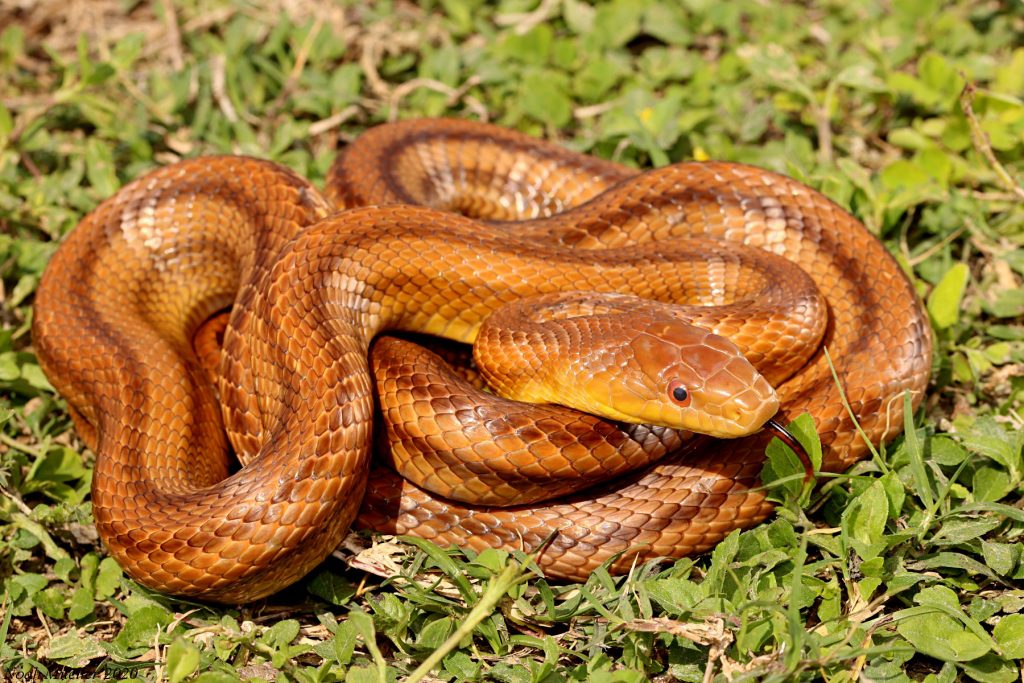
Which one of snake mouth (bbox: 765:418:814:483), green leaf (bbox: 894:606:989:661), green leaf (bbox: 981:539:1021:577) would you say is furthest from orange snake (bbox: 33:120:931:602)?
green leaf (bbox: 894:606:989:661)

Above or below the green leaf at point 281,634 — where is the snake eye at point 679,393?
above

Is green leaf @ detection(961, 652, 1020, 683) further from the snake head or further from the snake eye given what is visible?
the snake eye

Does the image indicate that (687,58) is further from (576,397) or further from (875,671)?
(875,671)

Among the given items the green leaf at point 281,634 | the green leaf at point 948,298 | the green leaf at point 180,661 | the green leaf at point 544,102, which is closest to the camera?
the green leaf at point 180,661

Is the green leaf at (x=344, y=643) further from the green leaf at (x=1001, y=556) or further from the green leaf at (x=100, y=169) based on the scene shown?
the green leaf at (x=100, y=169)

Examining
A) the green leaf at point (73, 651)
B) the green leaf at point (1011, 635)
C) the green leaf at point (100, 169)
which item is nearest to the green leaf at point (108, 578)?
the green leaf at point (73, 651)

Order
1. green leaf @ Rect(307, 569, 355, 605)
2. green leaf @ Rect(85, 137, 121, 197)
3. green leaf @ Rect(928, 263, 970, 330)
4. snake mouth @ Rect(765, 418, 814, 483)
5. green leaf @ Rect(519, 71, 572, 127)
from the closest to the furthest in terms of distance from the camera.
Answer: snake mouth @ Rect(765, 418, 814, 483) → green leaf @ Rect(307, 569, 355, 605) → green leaf @ Rect(928, 263, 970, 330) → green leaf @ Rect(85, 137, 121, 197) → green leaf @ Rect(519, 71, 572, 127)
